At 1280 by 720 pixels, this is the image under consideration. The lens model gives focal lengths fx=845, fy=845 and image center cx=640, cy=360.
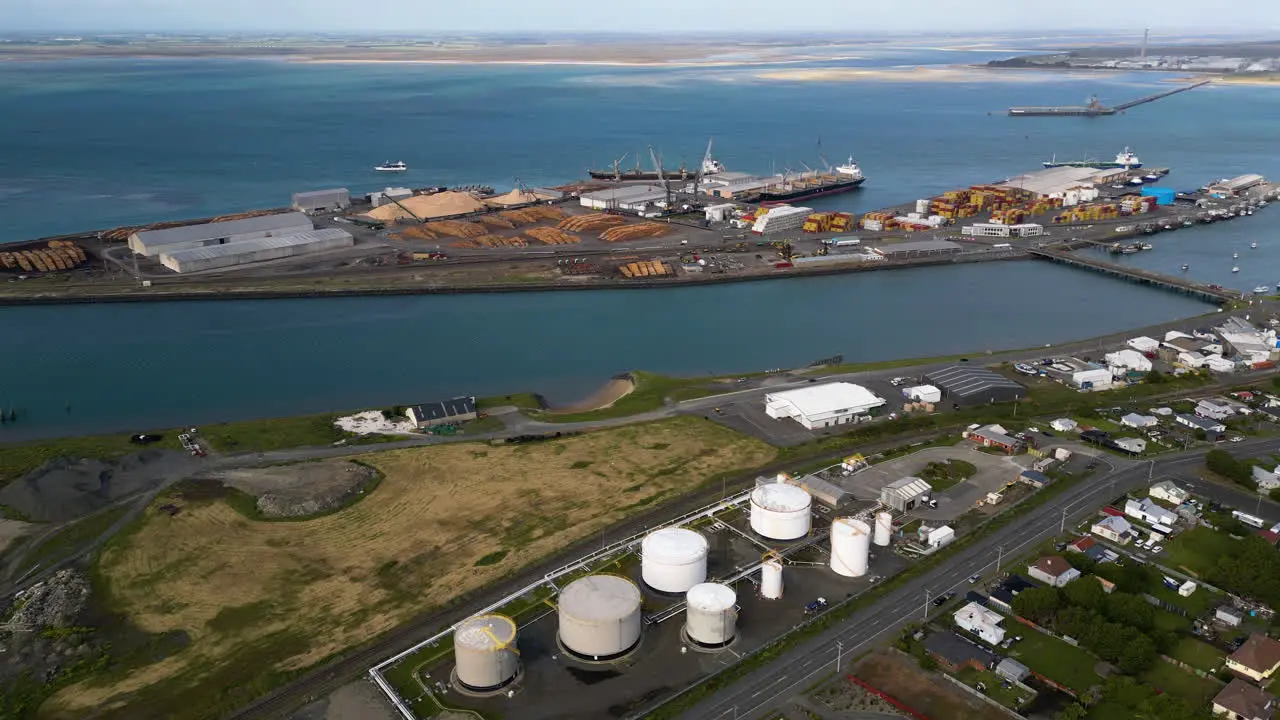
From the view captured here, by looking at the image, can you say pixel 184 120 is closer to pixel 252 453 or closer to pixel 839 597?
pixel 252 453

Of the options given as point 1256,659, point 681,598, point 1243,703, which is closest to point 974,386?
point 1256,659

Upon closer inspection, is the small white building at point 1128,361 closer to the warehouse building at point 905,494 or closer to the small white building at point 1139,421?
the small white building at point 1139,421

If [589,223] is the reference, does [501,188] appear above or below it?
below

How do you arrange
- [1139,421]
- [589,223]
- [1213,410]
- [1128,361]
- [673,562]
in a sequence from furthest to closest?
[589,223], [1128,361], [1213,410], [1139,421], [673,562]

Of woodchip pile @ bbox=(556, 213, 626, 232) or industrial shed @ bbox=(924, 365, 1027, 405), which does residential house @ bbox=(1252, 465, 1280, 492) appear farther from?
woodchip pile @ bbox=(556, 213, 626, 232)

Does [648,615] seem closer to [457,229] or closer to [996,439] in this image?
[996,439]

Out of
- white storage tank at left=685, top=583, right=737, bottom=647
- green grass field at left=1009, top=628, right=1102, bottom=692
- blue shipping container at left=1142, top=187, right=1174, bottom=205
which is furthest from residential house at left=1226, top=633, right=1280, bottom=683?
blue shipping container at left=1142, top=187, right=1174, bottom=205

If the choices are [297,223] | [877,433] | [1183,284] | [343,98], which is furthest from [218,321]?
[343,98]
